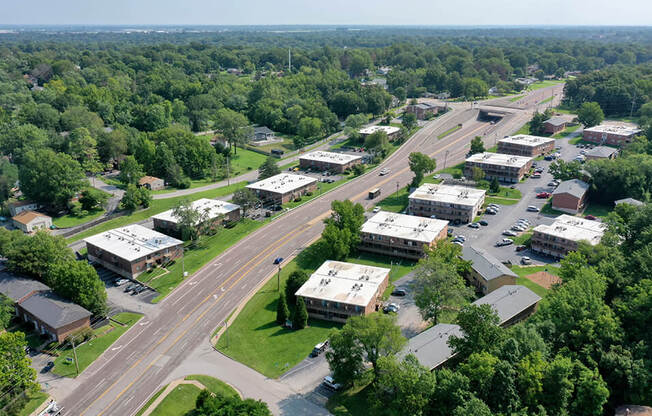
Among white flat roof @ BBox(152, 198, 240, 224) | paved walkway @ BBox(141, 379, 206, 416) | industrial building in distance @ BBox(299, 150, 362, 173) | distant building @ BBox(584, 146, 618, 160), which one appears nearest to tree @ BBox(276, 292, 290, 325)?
paved walkway @ BBox(141, 379, 206, 416)

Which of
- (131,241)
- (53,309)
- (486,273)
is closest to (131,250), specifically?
(131,241)

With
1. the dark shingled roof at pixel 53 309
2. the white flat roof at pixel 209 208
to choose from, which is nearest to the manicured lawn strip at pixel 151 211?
the white flat roof at pixel 209 208

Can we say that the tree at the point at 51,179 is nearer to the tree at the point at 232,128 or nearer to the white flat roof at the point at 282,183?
the white flat roof at the point at 282,183

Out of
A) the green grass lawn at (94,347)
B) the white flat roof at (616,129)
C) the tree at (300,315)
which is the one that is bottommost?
the green grass lawn at (94,347)

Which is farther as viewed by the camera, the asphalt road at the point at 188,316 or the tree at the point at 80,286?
the tree at the point at 80,286

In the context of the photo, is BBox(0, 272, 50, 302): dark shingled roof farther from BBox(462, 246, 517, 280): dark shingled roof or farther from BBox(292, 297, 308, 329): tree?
BBox(462, 246, 517, 280): dark shingled roof

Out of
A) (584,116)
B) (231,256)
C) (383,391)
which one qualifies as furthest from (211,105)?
(383,391)

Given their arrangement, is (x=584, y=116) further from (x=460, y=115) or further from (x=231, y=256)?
(x=231, y=256)
